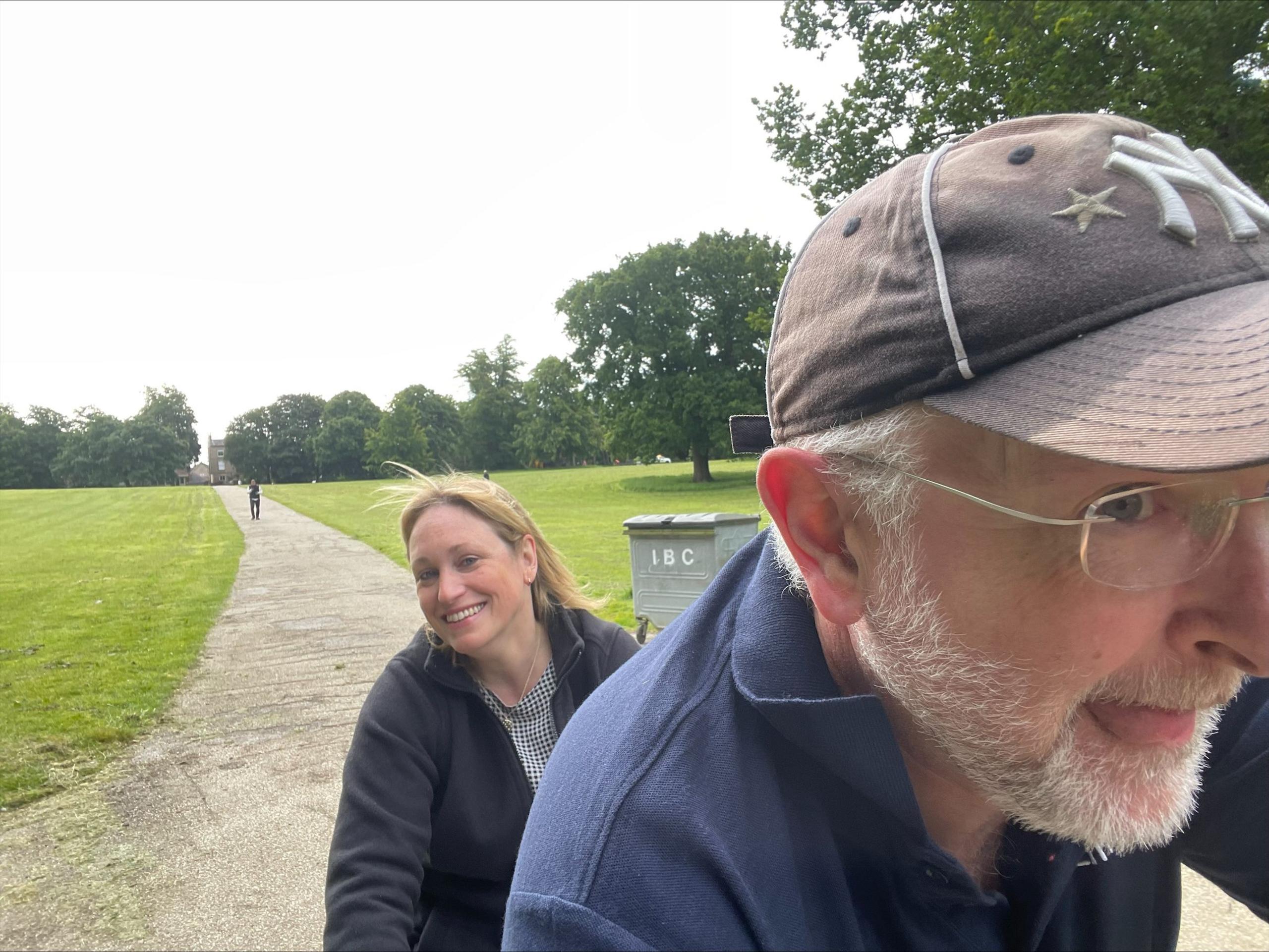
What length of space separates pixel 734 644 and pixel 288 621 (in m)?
9.96

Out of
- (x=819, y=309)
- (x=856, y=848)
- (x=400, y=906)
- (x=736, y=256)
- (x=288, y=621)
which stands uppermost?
(x=736, y=256)

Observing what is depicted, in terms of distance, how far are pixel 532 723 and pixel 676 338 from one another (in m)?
37.2

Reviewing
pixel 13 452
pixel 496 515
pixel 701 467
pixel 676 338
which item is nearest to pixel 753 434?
pixel 496 515

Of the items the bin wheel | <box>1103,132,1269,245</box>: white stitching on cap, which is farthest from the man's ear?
the bin wheel

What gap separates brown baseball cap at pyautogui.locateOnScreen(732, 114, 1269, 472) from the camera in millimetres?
915

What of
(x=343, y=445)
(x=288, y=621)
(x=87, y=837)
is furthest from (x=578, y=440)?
(x=87, y=837)

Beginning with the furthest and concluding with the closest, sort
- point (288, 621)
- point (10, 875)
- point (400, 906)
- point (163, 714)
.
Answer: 1. point (288, 621)
2. point (163, 714)
3. point (10, 875)
4. point (400, 906)

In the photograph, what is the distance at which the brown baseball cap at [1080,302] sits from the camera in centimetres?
91

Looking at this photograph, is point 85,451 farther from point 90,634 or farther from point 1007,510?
point 1007,510

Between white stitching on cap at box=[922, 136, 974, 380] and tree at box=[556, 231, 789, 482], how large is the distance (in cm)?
3619

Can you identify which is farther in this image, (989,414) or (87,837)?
(87,837)

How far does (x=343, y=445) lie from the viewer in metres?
90.6

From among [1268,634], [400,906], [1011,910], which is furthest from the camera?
[400,906]

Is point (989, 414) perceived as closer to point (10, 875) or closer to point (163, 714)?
point (10, 875)
